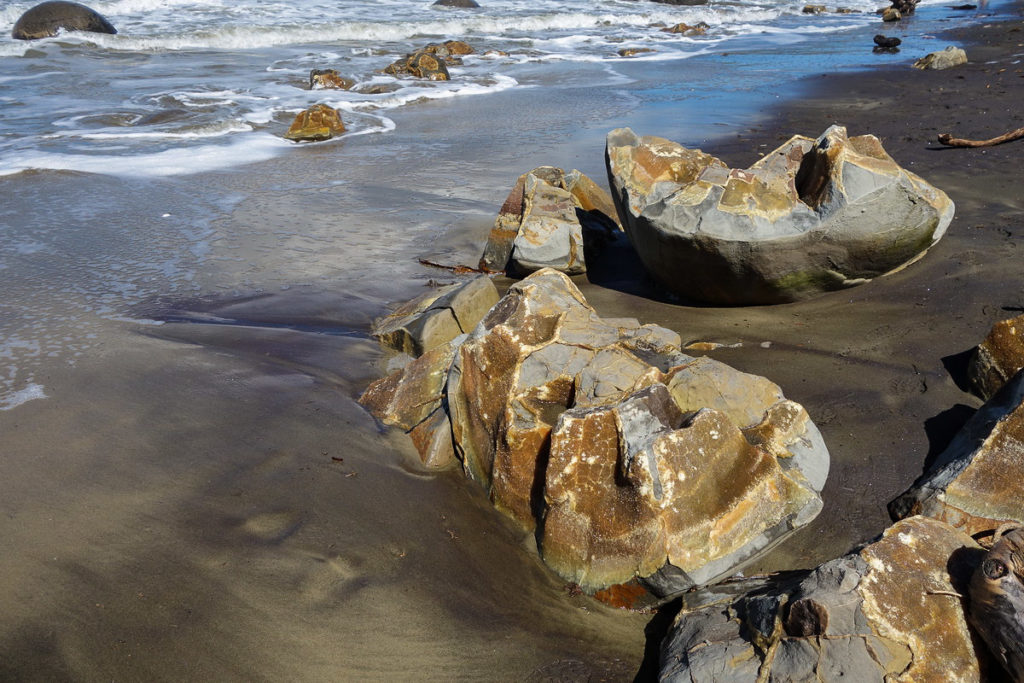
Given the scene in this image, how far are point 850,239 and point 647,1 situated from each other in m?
25.4

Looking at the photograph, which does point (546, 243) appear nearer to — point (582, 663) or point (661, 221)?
point (661, 221)

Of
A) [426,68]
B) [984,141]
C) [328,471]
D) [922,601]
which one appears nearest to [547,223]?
[328,471]

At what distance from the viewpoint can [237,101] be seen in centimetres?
1073

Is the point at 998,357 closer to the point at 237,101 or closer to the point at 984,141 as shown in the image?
the point at 984,141

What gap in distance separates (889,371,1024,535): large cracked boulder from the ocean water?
3.43m

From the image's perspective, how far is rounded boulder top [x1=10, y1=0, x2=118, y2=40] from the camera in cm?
1631

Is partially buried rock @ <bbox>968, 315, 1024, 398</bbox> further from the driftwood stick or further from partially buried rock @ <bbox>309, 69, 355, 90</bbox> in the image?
partially buried rock @ <bbox>309, 69, 355, 90</bbox>

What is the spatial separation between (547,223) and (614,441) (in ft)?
8.15

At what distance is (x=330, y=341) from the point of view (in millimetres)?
4062

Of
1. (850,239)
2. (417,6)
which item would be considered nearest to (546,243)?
(850,239)

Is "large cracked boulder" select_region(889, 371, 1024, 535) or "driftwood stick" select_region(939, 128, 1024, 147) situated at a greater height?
"driftwood stick" select_region(939, 128, 1024, 147)

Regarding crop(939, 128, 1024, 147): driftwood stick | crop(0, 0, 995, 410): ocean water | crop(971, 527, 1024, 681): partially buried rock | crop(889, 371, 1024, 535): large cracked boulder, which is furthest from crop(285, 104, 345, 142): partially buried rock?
crop(971, 527, 1024, 681): partially buried rock

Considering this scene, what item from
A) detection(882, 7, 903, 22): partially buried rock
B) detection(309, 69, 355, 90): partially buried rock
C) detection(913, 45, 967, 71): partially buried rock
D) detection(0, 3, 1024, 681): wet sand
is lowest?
detection(0, 3, 1024, 681): wet sand

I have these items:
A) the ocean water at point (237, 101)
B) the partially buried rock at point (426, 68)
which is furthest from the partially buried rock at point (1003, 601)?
the partially buried rock at point (426, 68)
